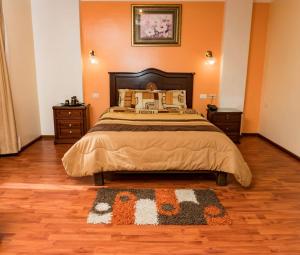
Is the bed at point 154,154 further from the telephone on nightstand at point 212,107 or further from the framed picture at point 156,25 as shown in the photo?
the framed picture at point 156,25

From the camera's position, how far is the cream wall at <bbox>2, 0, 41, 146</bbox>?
4047mm

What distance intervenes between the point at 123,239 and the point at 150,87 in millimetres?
3262

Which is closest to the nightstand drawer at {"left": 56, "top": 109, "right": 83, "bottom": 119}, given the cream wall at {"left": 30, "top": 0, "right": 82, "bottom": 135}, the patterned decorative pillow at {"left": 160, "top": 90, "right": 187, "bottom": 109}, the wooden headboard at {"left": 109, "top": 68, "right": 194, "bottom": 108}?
the cream wall at {"left": 30, "top": 0, "right": 82, "bottom": 135}

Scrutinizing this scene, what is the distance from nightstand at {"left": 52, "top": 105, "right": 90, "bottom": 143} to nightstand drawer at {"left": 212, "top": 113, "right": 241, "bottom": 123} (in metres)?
2.35

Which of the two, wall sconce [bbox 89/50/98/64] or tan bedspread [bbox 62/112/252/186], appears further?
wall sconce [bbox 89/50/98/64]

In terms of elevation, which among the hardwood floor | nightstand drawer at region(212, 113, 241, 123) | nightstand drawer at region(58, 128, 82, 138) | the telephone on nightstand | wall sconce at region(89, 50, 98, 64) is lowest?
the hardwood floor

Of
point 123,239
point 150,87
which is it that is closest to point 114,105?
point 150,87

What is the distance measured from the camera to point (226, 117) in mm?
4734

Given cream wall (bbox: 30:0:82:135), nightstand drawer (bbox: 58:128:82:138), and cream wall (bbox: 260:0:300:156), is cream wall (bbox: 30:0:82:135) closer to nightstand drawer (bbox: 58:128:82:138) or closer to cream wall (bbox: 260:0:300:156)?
nightstand drawer (bbox: 58:128:82:138)

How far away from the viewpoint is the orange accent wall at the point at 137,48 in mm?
4809

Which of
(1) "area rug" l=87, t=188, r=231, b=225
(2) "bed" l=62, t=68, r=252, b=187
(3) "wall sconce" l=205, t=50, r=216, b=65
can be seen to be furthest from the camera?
(3) "wall sconce" l=205, t=50, r=216, b=65

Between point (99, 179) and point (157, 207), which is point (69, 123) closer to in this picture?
point (99, 179)

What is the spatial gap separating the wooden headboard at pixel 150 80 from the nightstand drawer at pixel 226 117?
74 centimetres

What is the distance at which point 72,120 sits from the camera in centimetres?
475
